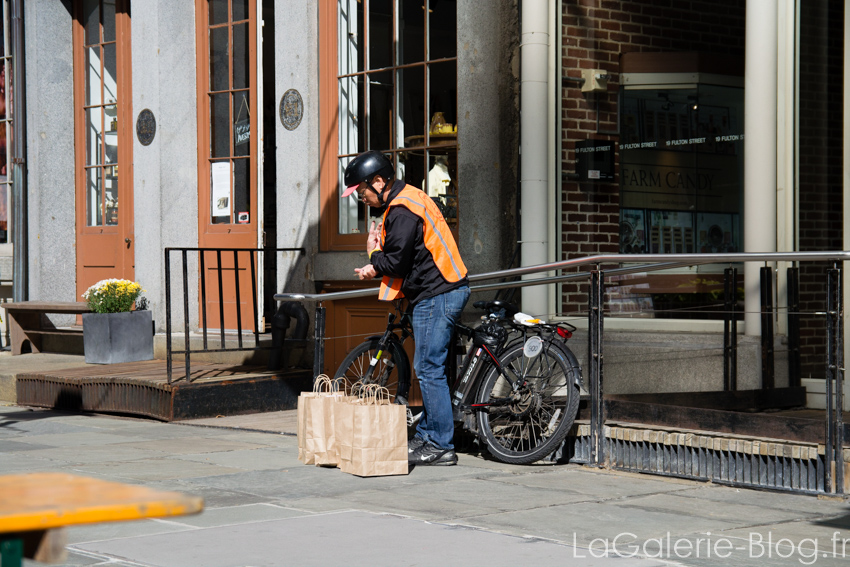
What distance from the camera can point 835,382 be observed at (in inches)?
205

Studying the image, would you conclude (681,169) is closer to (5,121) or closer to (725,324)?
(725,324)

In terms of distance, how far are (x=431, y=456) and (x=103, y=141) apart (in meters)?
8.04

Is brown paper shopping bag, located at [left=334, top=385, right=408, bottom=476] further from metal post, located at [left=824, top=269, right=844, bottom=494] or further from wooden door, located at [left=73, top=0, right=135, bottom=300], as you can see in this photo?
wooden door, located at [left=73, top=0, right=135, bottom=300]

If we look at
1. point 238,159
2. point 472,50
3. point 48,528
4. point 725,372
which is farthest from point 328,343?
point 48,528

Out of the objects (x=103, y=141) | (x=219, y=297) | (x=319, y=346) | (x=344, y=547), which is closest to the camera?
(x=344, y=547)

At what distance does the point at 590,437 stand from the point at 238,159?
19.9 feet

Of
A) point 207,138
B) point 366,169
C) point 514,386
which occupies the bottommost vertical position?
point 514,386

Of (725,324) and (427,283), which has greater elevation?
(427,283)

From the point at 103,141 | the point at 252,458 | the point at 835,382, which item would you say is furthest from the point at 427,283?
the point at 103,141

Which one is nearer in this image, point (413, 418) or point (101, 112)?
point (413, 418)

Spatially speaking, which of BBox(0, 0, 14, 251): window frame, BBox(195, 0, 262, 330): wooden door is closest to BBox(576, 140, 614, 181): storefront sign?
BBox(195, 0, 262, 330): wooden door

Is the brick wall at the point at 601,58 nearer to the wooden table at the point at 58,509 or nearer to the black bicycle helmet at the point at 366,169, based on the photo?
the black bicycle helmet at the point at 366,169

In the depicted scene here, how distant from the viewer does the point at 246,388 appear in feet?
30.1

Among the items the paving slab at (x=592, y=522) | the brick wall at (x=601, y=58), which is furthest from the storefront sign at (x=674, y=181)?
Answer: the paving slab at (x=592, y=522)
